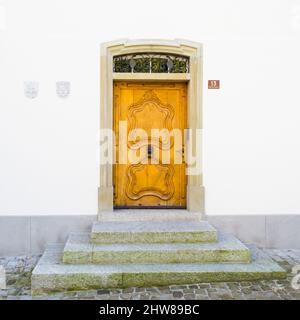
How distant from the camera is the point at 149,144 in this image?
6.19 meters

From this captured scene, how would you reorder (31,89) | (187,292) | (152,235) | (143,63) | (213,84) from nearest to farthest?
(187,292), (152,235), (31,89), (213,84), (143,63)

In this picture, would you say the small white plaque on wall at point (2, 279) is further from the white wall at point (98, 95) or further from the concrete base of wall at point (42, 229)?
the white wall at point (98, 95)

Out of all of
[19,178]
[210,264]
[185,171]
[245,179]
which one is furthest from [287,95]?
[19,178]

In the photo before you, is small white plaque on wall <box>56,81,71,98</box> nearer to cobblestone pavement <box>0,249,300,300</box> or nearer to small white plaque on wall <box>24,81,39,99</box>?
small white plaque on wall <box>24,81,39,99</box>

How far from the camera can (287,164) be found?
604cm

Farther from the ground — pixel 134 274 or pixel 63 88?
pixel 63 88

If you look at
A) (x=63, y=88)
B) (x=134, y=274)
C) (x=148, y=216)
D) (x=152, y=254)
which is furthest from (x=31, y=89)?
(x=134, y=274)

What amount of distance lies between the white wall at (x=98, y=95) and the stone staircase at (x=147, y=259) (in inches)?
34.8

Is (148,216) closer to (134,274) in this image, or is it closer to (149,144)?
(149,144)

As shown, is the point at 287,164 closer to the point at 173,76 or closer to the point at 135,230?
Answer: the point at 173,76

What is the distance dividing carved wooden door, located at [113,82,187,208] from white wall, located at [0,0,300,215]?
0.48m

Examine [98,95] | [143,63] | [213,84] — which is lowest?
[98,95]

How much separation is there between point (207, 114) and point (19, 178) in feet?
10.3

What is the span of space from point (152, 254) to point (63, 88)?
287cm
